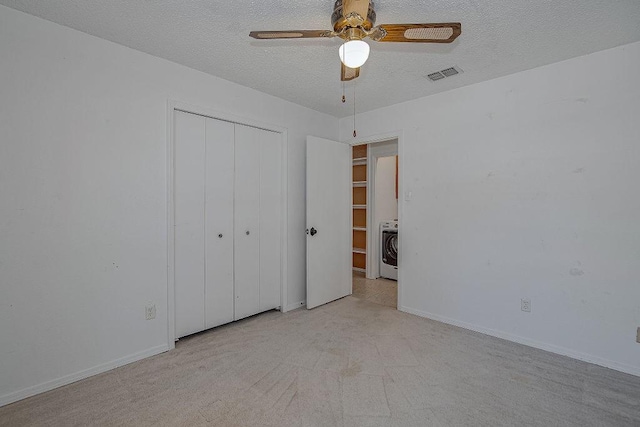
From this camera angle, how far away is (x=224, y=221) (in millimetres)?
2943

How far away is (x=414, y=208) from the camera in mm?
3346

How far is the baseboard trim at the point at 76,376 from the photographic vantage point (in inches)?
73.2

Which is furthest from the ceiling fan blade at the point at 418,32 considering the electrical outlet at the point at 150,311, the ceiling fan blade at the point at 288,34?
the electrical outlet at the point at 150,311

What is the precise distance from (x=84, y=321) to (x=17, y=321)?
1.11ft

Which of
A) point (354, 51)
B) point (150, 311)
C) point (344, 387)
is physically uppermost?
point (354, 51)

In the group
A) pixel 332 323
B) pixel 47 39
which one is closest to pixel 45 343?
pixel 47 39

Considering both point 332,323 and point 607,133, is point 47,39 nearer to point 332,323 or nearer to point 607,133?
point 332,323

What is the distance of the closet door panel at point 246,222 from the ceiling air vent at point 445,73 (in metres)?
1.77

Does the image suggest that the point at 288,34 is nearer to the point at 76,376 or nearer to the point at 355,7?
the point at 355,7

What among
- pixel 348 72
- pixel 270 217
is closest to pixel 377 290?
pixel 270 217

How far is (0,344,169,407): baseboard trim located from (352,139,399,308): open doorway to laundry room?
2.64 m

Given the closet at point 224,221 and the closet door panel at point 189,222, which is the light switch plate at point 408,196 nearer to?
the closet at point 224,221

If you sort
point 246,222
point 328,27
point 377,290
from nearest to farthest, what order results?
point 328,27, point 246,222, point 377,290

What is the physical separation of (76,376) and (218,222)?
1.47m
